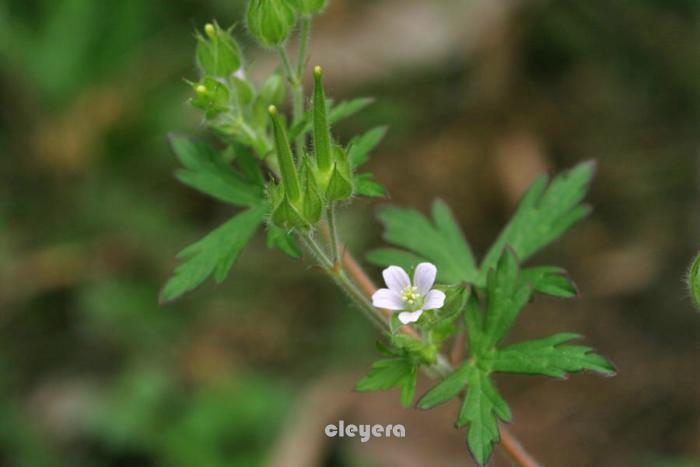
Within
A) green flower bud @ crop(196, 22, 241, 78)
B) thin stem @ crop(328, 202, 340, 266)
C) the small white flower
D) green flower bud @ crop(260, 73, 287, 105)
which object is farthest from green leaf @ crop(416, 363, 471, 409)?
green flower bud @ crop(196, 22, 241, 78)

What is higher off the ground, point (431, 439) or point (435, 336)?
point (435, 336)

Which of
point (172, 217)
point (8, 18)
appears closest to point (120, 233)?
point (172, 217)

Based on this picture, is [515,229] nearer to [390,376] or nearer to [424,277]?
[424,277]

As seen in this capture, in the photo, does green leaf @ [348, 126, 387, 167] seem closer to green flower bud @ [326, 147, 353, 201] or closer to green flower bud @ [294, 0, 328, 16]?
green flower bud @ [326, 147, 353, 201]

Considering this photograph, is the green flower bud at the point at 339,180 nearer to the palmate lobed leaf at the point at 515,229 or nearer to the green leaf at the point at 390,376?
the green leaf at the point at 390,376

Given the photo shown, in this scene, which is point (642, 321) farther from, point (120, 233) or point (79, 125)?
point (79, 125)

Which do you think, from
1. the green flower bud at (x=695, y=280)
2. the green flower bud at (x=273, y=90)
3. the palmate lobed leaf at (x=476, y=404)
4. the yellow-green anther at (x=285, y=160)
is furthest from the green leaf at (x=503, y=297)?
the green flower bud at (x=273, y=90)
